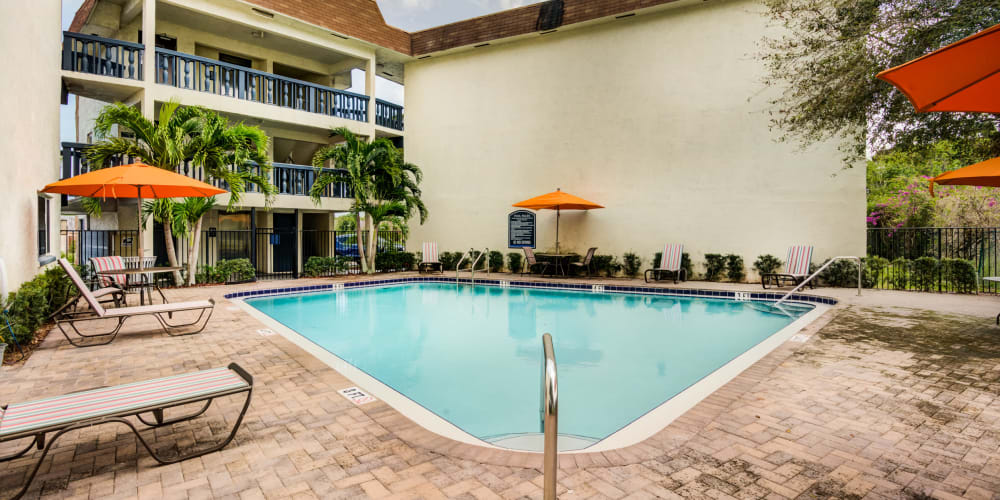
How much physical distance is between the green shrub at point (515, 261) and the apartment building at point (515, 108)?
875mm

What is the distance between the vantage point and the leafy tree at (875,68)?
7.23m

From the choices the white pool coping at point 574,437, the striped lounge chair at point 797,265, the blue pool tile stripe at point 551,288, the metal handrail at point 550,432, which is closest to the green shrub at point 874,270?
the striped lounge chair at point 797,265

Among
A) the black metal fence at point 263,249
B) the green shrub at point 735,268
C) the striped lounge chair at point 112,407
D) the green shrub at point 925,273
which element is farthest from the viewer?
the black metal fence at point 263,249

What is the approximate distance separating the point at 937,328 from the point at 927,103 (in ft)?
15.3

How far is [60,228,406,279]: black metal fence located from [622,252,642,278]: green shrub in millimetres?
7089

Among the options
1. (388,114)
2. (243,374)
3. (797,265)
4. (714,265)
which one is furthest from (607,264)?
(243,374)

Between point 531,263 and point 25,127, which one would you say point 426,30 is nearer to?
point 531,263

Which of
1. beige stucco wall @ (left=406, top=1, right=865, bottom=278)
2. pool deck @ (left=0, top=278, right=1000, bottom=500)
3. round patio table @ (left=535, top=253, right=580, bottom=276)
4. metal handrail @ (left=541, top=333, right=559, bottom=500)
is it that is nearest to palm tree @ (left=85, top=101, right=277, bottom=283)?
pool deck @ (left=0, top=278, right=1000, bottom=500)

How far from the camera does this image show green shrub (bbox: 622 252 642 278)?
1358 cm

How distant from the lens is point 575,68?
569 inches

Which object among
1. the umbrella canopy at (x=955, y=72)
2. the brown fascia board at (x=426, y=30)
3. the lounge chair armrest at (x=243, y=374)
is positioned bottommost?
the lounge chair armrest at (x=243, y=374)

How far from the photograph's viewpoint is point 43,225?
8297 millimetres

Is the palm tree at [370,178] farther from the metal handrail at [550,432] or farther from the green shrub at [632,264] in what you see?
the metal handrail at [550,432]

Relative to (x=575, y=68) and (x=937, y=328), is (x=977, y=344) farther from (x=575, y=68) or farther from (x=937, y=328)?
(x=575, y=68)
